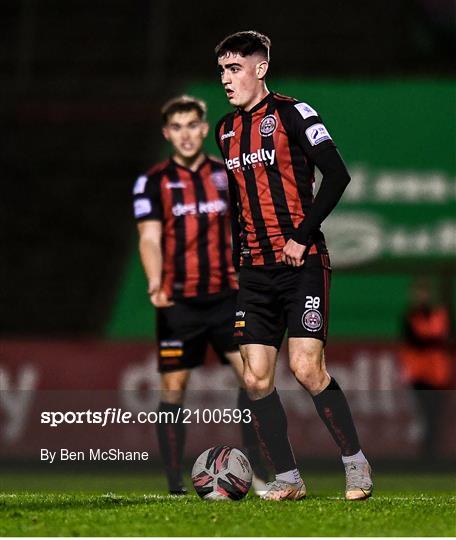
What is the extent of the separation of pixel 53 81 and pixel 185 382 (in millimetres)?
10346

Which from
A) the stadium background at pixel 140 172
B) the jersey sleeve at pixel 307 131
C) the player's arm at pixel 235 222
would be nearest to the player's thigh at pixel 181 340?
the player's arm at pixel 235 222

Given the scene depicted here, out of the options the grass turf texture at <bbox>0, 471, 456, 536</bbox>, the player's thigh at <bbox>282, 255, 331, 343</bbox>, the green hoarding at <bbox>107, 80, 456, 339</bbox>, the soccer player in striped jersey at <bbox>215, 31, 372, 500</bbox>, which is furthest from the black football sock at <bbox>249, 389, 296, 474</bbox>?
the green hoarding at <bbox>107, 80, 456, 339</bbox>

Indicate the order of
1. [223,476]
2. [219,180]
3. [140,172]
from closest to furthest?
[223,476]
[219,180]
[140,172]

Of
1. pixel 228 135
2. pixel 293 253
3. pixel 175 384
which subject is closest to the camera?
pixel 293 253

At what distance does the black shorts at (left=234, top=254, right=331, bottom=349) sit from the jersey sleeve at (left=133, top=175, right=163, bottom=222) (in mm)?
1478

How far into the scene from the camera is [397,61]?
635 inches

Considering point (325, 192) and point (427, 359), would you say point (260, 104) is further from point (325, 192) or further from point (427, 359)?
point (427, 359)

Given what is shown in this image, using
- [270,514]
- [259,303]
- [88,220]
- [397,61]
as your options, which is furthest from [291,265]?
[397,61]

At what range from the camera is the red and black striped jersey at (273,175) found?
564cm

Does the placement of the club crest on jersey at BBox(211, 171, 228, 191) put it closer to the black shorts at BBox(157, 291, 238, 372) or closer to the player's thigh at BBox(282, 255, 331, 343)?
the black shorts at BBox(157, 291, 238, 372)

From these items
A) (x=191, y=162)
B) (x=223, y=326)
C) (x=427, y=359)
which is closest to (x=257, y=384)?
(x=223, y=326)

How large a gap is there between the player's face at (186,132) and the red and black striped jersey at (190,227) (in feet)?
0.44

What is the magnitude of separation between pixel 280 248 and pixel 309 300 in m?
0.28

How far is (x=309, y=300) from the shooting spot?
5551mm
